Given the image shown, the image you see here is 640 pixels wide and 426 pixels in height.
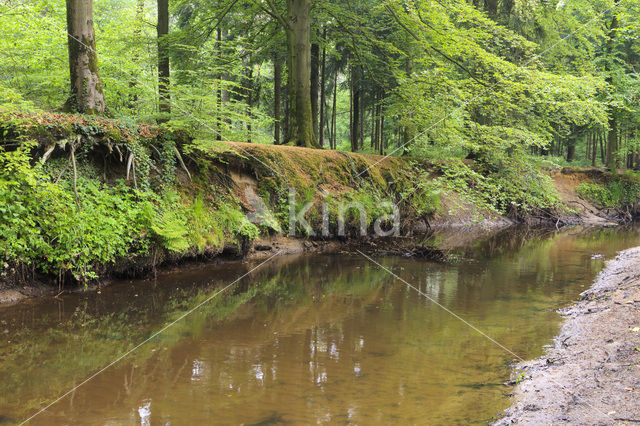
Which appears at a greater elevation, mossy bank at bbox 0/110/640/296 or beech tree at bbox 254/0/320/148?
beech tree at bbox 254/0/320/148

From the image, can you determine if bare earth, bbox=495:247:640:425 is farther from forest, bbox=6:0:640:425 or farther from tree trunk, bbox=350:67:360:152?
tree trunk, bbox=350:67:360:152

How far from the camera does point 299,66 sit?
44.8ft

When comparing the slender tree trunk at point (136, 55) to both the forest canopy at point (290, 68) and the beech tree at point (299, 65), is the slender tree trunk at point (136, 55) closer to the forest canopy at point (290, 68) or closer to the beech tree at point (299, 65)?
the forest canopy at point (290, 68)

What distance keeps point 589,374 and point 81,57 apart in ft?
32.3

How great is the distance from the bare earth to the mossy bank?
6413 mm

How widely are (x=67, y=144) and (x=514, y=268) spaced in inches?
396

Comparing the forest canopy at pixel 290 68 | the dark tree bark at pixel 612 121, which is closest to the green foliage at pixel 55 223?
the forest canopy at pixel 290 68

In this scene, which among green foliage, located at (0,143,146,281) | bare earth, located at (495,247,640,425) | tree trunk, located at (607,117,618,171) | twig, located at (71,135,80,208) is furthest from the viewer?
tree trunk, located at (607,117,618,171)

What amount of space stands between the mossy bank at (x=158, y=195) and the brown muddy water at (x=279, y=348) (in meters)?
0.71

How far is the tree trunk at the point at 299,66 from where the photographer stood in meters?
13.6

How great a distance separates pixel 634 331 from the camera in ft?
15.0

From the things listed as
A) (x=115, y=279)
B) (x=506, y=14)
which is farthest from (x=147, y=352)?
(x=506, y=14)

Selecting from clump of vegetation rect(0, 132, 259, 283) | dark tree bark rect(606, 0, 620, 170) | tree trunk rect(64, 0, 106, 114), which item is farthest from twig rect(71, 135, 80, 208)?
dark tree bark rect(606, 0, 620, 170)

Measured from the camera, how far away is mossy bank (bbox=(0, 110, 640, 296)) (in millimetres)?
6625
